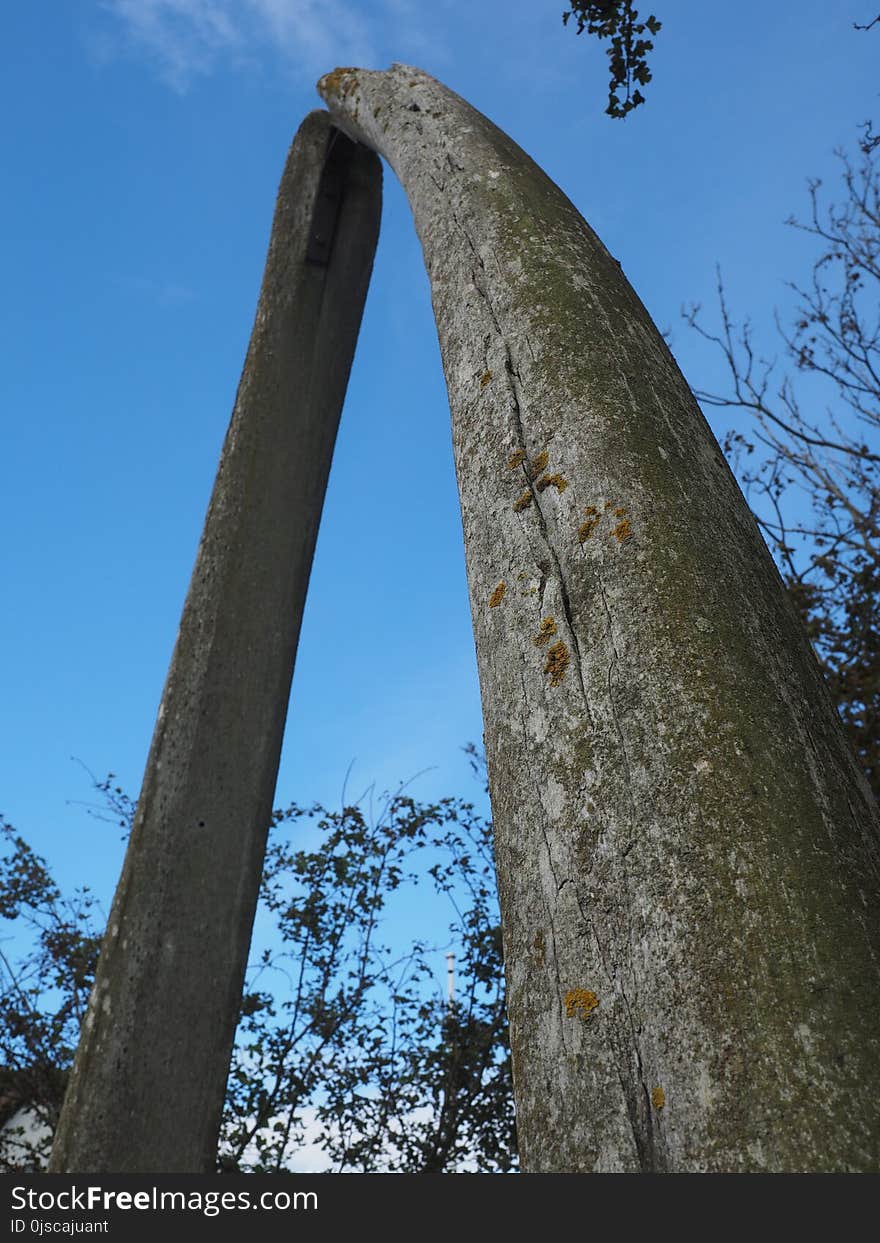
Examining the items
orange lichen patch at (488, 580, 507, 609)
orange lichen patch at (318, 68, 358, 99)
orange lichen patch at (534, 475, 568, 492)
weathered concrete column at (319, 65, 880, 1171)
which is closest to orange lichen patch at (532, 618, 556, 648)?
weathered concrete column at (319, 65, 880, 1171)

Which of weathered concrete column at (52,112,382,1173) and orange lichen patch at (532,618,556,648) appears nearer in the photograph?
orange lichen patch at (532,618,556,648)

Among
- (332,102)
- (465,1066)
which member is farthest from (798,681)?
(465,1066)

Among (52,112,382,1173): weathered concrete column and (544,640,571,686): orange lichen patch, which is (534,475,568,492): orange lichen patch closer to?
(544,640,571,686): orange lichen patch

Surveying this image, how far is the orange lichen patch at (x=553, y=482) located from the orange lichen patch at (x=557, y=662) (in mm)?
268

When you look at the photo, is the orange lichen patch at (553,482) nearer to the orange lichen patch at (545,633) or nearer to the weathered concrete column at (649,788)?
the weathered concrete column at (649,788)

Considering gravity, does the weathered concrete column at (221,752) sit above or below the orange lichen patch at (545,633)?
above

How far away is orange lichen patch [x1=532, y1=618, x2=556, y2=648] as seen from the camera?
1.31 metres

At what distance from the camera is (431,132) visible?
2467 millimetres

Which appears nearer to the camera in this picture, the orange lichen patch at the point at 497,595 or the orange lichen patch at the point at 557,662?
the orange lichen patch at the point at 557,662

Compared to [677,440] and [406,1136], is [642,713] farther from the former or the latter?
[406,1136]

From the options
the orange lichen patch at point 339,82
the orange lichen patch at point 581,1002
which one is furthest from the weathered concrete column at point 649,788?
the orange lichen patch at point 339,82

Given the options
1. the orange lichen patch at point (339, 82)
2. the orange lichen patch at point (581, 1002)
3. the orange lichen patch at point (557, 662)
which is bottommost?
the orange lichen patch at point (581, 1002)

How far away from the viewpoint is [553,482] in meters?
1.44

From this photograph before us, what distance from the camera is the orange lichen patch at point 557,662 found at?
4.16 ft
